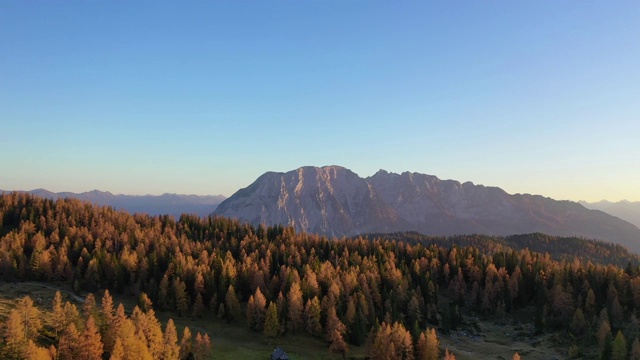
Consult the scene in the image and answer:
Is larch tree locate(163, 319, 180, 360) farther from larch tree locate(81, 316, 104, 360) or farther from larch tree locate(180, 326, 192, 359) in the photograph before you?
larch tree locate(81, 316, 104, 360)

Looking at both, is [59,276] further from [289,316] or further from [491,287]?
[491,287]

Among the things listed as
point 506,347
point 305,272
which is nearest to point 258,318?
point 305,272

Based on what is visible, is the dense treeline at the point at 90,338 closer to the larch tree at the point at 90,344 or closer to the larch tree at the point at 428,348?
the larch tree at the point at 90,344

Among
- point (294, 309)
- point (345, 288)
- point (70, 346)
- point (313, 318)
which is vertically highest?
point (345, 288)

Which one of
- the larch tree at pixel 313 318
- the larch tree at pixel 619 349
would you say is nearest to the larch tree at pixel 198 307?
the larch tree at pixel 313 318

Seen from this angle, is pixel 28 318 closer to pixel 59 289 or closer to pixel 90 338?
pixel 90 338

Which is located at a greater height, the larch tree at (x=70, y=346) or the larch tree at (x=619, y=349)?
the larch tree at (x=70, y=346)

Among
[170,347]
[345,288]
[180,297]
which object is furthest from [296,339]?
[170,347]

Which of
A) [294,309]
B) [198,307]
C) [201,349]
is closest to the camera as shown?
[201,349]
